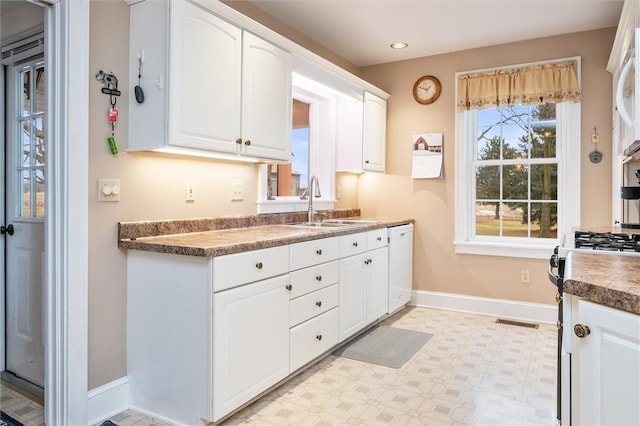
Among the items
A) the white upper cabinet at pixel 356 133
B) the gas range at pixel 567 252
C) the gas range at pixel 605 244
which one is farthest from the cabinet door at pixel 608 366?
the white upper cabinet at pixel 356 133

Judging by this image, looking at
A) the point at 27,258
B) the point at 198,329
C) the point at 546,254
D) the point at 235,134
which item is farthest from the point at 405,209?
the point at 27,258

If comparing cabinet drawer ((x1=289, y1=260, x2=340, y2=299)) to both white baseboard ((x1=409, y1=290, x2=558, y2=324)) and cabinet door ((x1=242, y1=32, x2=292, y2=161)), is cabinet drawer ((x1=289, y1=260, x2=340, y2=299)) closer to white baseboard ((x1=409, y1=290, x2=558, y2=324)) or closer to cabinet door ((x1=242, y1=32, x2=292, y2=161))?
cabinet door ((x1=242, y1=32, x2=292, y2=161))

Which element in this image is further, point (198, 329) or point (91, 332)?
point (91, 332)

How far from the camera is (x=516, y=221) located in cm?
400

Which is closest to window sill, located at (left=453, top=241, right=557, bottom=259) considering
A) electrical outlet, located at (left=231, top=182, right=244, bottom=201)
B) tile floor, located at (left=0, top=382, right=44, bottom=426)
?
electrical outlet, located at (left=231, top=182, right=244, bottom=201)

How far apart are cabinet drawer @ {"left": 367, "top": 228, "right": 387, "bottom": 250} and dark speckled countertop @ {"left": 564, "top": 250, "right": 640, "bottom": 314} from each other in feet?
6.33

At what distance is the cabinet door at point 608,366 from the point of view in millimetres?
971

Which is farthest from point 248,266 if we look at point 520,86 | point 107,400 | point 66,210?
point 520,86

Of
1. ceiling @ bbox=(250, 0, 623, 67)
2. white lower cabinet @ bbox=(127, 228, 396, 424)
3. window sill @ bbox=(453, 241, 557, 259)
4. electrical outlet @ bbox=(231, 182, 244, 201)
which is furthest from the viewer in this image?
window sill @ bbox=(453, 241, 557, 259)

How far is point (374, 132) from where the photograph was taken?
4.21 m

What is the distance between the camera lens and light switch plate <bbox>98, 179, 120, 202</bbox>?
211cm

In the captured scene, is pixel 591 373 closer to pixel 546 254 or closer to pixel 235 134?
pixel 235 134

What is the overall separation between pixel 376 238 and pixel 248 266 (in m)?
1.62

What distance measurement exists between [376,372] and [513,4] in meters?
2.74
